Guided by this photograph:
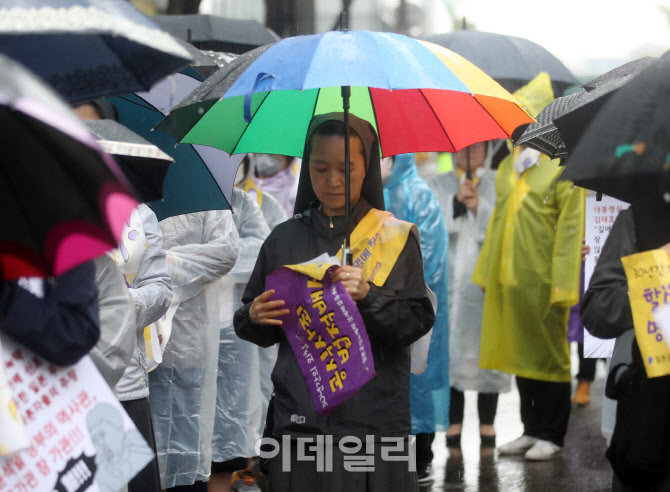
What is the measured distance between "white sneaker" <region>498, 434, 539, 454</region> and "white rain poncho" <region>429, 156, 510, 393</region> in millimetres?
407

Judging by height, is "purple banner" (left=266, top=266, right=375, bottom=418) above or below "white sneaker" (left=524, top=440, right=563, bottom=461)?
above

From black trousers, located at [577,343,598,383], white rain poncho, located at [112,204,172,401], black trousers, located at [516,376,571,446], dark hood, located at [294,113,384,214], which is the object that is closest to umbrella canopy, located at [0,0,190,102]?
dark hood, located at [294,113,384,214]

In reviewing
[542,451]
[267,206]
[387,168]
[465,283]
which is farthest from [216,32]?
[542,451]

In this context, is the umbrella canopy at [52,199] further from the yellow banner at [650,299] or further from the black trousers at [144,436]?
the black trousers at [144,436]

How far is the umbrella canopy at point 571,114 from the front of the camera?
10.4 feet

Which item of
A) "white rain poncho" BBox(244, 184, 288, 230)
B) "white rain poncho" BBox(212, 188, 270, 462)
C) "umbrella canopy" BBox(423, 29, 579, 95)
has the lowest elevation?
"white rain poncho" BBox(212, 188, 270, 462)

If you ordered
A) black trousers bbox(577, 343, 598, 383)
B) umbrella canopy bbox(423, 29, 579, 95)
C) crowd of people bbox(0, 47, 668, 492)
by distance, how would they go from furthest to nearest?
black trousers bbox(577, 343, 598, 383) < umbrella canopy bbox(423, 29, 579, 95) < crowd of people bbox(0, 47, 668, 492)

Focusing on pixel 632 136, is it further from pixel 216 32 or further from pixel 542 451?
pixel 216 32

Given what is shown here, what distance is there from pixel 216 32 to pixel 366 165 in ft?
13.1

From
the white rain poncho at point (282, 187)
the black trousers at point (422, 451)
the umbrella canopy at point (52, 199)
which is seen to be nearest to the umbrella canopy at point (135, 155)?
the umbrella canopy at point (52, 199)

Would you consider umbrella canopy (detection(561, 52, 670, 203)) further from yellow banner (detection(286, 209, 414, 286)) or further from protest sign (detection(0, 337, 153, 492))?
protest sign (detection(0, 337, 153, 492))

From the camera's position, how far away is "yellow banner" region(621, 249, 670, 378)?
2.96 meters

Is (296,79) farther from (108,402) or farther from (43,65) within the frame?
(108,402)

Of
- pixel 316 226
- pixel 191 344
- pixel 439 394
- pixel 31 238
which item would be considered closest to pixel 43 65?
pixel 31 238
